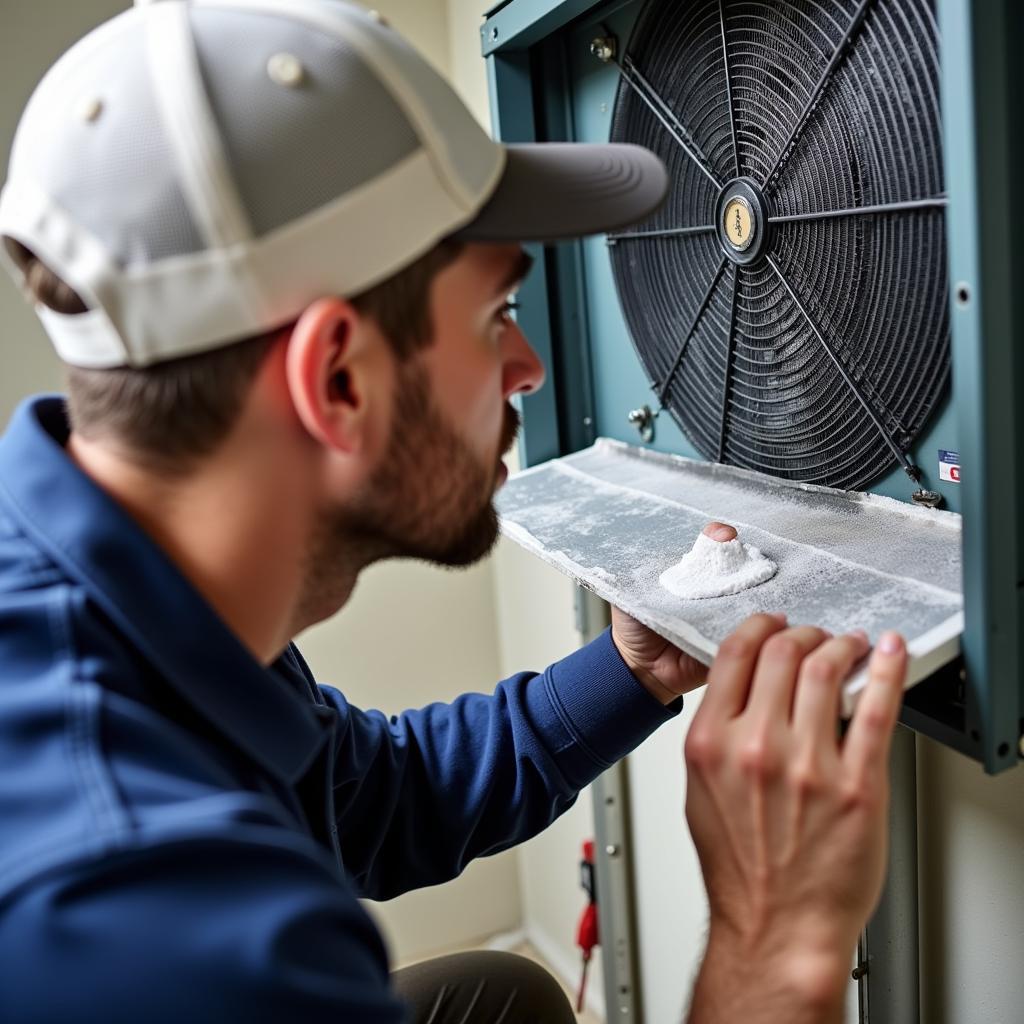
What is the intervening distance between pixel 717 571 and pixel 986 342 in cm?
28

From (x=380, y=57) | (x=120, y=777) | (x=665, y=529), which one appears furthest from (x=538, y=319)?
(x=120, y=777)

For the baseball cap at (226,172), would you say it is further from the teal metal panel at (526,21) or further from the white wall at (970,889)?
the white wall at (970,889)

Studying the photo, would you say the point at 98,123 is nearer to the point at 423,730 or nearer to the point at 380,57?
the point at 380,57

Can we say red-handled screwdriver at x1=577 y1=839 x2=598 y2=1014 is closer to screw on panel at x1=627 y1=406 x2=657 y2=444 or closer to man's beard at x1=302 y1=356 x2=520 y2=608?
screw on panel at x1=627 y1=406 x2=657 y2=444

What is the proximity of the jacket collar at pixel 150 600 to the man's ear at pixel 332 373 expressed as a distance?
14cm

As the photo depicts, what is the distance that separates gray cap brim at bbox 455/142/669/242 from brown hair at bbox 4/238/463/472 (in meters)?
0.04

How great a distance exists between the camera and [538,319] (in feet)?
4.32

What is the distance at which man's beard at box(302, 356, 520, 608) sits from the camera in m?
0.73

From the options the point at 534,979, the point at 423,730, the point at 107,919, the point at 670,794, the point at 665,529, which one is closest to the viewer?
the point at 107,919

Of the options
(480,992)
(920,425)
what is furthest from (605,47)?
(480,992)

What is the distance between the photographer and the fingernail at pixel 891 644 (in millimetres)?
671

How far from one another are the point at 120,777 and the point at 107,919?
0.25 feet

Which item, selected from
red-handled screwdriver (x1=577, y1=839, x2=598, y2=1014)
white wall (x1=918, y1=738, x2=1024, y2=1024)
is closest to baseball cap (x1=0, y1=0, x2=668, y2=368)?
white wall (x1=918, y1=738, x2=1024, y2=1024)

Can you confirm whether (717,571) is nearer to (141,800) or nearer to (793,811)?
(793,811)
